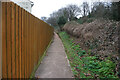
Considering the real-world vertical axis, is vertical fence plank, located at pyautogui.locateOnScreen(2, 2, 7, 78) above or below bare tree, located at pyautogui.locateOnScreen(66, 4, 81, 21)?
below

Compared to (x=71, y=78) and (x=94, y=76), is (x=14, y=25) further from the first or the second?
(x=94, y=76)

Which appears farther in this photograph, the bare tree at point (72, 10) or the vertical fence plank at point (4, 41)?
the bare tree at point (72, 10)

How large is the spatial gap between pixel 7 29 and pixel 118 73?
11.3 ft

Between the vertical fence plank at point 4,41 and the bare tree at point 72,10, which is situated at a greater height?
the bare tree at point 72,10

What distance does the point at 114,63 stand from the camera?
3.61m

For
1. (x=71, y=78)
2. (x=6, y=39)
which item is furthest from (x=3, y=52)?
(x=71, y=78)

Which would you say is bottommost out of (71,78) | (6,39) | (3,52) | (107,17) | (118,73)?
(71,78)

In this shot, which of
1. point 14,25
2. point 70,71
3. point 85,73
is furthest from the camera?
point 70,71

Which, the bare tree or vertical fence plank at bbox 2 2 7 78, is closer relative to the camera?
vertical fence plank at bbox 2 2 7 78

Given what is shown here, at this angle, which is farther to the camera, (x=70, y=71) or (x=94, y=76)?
(x=70, y=71)

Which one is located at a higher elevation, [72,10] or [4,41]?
[72,10]

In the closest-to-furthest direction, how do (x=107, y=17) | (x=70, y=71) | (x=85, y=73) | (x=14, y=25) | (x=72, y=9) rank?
(x=14, y=25) → (x=85, y=73) → (x=70, y=71) → (x=107, y=17) → (x=72, y=9)

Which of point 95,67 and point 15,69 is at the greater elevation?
point 15,69

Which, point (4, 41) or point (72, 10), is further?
point (72, 10)
